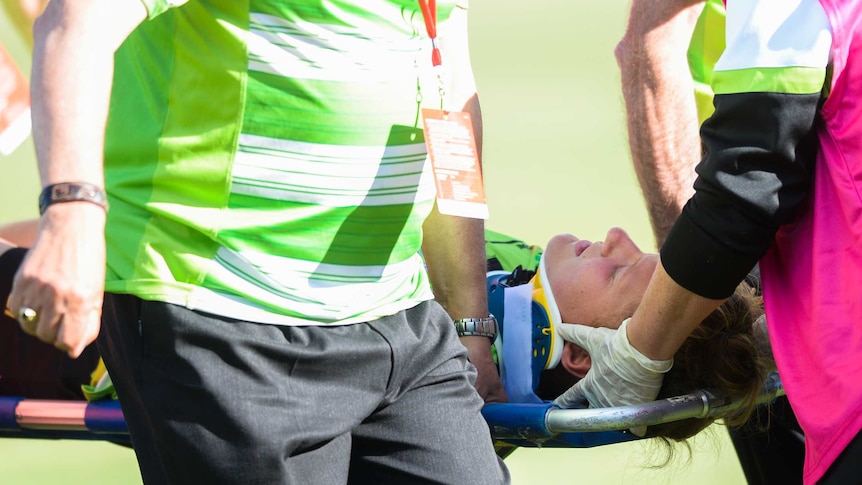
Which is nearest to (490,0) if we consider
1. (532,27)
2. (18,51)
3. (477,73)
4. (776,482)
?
(532,27)

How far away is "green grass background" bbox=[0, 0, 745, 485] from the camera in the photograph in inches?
146

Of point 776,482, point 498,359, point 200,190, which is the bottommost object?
point 776,482

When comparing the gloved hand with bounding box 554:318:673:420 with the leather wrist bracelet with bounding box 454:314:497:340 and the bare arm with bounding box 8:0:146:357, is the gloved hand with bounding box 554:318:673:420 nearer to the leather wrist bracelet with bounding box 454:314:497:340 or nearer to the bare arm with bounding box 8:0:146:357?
the leather wrist bracelet with bounding box 454:314:497:340

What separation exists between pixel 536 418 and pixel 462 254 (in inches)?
13.9

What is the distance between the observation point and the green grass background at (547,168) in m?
3.70

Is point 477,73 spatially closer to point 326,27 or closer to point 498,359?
point 498,359

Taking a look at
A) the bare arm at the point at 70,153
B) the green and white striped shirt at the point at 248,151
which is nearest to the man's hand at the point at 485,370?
the green and white striped shirt at the point at 248,151

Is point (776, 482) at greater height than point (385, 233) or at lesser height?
lesser

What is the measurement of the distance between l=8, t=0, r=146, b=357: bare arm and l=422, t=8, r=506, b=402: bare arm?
2.63 ft

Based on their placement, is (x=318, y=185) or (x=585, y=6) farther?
(x=585, y=6)

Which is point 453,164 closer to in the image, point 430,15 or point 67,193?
point 430,15

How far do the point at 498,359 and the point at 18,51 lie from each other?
537 centimetres

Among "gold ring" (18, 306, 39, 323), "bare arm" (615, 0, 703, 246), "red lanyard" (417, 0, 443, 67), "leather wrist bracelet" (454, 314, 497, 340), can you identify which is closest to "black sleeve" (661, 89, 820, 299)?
"red lanyard" (417, 0, 443, 67)

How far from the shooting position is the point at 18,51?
711cm
